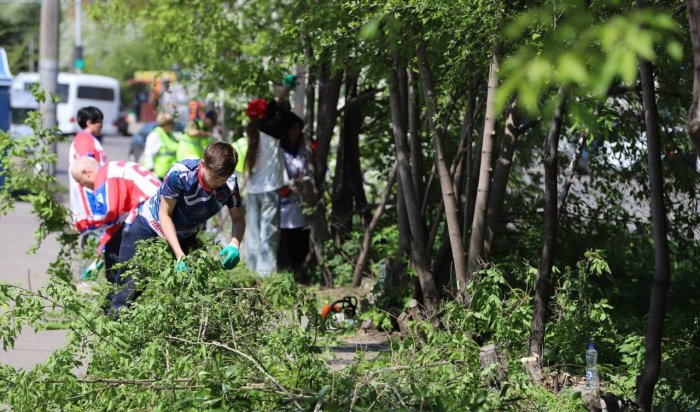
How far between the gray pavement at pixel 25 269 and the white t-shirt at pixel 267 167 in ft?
7.00

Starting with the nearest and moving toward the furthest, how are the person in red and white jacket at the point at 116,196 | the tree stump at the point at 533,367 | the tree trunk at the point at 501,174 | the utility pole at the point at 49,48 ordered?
the tree stump at the point at 533,367 < the tree trunk at the point at 501,174 < the person in red and white jacket at the point at 116,196 < the utility pole at the point at 49,48

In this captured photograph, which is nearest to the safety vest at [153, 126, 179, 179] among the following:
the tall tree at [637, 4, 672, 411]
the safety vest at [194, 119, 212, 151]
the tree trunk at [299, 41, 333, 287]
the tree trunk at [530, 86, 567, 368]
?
the safety vest at [194, 119, 212, 151]

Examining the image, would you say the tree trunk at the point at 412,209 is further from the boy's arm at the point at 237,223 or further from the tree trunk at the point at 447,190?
the boy's arm at the point at 237,223

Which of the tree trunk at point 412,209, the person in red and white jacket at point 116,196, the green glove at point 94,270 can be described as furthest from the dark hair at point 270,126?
the tree trunk at point 412,209

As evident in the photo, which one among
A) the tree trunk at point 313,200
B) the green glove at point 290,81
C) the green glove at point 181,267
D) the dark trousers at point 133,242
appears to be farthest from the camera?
the green glove at point 290,81

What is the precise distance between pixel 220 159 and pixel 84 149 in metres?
3.41

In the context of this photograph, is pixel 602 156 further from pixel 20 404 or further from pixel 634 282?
pixel 20 404

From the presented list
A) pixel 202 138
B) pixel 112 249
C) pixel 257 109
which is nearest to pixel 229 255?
pixel 112 249

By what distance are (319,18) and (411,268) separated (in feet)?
7.46

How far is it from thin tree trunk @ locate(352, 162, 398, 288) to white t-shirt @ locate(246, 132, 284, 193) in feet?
3.57

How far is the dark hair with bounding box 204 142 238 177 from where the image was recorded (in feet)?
22.0

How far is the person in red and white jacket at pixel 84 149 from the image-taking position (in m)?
9.13

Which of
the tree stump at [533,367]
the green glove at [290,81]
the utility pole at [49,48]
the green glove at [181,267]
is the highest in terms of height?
the utility pole at [49,48]

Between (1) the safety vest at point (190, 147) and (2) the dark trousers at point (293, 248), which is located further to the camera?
(1) the safety vest at point (190, 147)
